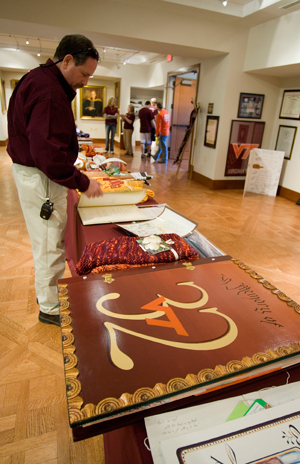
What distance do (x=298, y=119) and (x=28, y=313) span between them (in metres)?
5.53

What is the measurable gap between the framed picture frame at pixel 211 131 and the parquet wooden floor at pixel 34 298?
3.56 feet

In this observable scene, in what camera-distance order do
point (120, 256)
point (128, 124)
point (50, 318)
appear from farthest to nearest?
point (128, 124) → point (50, 318) → point (120, 256)

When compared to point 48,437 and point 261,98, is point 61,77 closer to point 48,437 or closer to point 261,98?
point 48,437

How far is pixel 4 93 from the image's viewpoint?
11.4 meters

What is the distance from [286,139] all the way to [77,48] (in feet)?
17.6

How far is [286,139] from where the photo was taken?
5746mm

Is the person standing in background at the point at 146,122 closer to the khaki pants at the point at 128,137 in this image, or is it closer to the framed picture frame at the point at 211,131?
the khaki pants at the point at 128,137

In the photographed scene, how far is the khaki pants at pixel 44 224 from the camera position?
4.93 feet

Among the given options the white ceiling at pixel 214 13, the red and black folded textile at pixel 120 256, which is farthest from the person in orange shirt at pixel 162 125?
the red and black folded textile at pixel 120 256

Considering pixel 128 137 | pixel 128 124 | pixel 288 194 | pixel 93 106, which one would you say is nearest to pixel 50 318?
pixel 288 194

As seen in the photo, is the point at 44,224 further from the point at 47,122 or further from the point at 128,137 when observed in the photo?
the point at 128,137

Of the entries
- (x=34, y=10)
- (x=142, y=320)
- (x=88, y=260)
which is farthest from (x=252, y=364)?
(x=34, y=10)

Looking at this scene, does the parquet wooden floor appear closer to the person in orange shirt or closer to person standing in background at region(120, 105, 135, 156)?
the person in orange shirt

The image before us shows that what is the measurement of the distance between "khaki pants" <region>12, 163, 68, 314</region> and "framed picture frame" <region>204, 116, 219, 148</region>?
4.97 m
